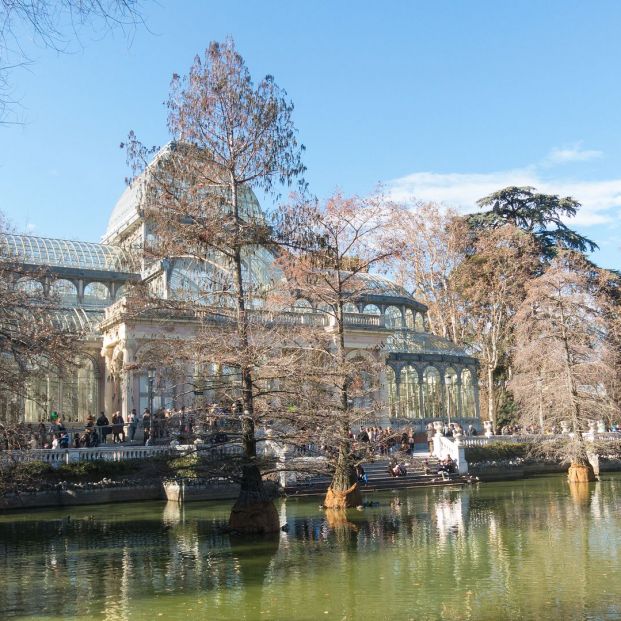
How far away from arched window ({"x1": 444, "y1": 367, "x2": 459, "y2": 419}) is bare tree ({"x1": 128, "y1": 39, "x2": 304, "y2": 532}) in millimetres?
26327

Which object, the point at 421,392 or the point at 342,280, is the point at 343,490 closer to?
the point at 342,280

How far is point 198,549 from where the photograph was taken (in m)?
15.8

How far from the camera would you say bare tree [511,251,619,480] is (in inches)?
1117

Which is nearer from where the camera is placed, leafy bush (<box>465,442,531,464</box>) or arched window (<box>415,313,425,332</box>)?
leafy bush (<box>465,442,531,464</box>)

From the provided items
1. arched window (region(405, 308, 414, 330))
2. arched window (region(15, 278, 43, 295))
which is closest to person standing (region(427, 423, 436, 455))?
arched window (region(405, 308, 414, 330))

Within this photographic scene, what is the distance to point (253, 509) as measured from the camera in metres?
17.0

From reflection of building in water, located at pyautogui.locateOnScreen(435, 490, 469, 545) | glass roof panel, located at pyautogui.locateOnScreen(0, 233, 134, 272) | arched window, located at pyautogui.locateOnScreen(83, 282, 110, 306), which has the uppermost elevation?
glass roof panel, located at pyautogui.locateOnScreen(0, 233, 134, 272)

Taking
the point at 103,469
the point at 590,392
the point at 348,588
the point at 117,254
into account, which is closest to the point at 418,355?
the point at 590,392

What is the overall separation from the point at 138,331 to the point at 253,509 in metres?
16.7

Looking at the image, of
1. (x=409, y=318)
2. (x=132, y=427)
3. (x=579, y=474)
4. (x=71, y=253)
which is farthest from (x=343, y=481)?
(x=409, y=318)

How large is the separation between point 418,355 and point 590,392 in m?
13.7

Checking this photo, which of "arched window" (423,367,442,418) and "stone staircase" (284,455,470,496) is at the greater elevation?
"arched window" (423,367,442,418)

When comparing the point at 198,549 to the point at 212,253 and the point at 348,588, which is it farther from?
the point at 212,253

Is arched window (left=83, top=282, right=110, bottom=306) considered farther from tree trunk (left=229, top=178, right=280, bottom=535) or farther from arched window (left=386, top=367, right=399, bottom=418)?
tree trunk (left=229, top=178, right=280, bottom=535)
